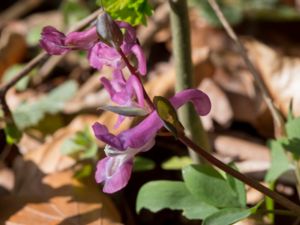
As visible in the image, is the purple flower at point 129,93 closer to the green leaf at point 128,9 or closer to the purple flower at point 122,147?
the purple flower at point 122,147

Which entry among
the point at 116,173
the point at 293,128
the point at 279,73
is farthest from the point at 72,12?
the point at 116,173

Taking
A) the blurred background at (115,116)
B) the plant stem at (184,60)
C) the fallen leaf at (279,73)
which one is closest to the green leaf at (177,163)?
the blurred background at (115,116)

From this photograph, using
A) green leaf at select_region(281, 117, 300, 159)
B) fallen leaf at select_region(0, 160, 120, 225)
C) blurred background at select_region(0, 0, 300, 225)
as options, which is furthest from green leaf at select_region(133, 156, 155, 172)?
green leaf at select_region(281, 117, 300, 159)

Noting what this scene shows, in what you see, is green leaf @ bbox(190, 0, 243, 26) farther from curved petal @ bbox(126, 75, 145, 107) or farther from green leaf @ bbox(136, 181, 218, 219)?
curved petal @ bbox(126, 75, 145, 107)

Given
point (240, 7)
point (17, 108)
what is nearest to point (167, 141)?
point (17, 108)

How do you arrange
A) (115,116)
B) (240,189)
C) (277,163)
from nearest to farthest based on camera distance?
1. (240,189)
2. (277,163)
3. (115,116)

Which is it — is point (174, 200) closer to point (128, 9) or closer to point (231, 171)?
point (231, 171)
